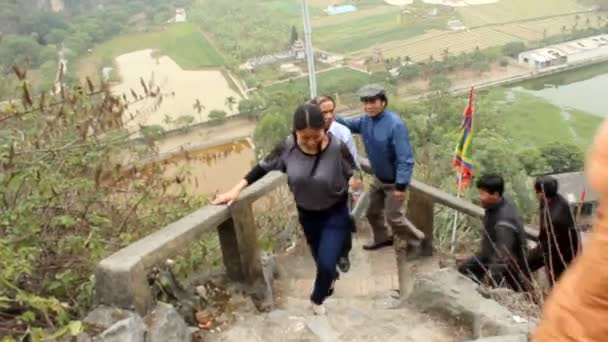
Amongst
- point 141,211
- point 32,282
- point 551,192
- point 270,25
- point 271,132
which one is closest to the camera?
point 32,282

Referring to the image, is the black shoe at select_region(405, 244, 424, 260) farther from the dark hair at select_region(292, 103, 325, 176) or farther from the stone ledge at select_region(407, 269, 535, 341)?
the dark hair at select_region(292, 103, 325, 176)

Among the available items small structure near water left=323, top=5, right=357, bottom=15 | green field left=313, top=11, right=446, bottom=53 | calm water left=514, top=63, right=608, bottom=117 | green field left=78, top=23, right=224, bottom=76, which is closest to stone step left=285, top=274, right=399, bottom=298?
calm water left=514, top=63, right=608, bottom=117

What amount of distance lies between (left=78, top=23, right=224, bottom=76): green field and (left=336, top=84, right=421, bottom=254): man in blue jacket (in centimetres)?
4109

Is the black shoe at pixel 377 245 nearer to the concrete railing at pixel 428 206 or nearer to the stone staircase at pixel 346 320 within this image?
the concrete railing at pixel 428 206

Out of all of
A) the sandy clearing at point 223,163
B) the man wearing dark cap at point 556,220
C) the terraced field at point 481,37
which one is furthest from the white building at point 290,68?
the man wearing dark cap at point 556,220

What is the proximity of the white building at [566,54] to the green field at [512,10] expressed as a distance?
37.6 feet

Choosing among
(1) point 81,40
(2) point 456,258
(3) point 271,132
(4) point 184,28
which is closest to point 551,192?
(2) point 456,258

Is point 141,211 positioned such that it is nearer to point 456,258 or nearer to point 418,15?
point 456,258

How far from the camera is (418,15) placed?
5822 cm

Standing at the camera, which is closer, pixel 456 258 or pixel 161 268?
pixel 161 268

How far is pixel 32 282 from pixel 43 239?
231 mm

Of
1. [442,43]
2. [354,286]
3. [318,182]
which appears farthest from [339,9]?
[318,182]

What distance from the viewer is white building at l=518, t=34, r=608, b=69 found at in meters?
42.2

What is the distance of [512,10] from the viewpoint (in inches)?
2377
